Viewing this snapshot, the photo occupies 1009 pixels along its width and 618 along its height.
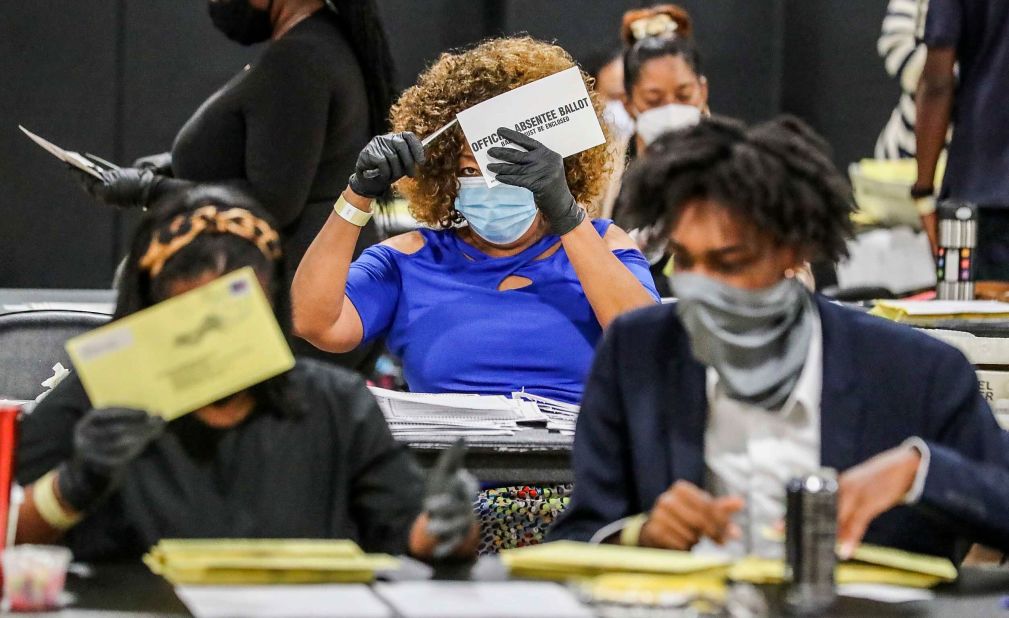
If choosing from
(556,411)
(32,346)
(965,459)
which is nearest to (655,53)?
(556,411)

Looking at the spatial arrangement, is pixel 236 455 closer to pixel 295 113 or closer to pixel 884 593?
pixel 884 593

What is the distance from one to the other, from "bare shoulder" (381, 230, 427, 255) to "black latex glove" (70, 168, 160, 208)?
0.83 metres

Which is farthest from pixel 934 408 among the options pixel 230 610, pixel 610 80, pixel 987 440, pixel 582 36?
pixel 582 36

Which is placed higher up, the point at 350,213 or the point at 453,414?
the point at 350,213

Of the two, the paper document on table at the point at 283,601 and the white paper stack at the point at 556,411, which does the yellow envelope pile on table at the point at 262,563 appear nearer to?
the paper document on table at the point at 283,601

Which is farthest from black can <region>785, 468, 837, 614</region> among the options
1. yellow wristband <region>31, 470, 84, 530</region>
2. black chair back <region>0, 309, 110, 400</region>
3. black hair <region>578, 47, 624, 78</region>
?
black hair <region>578, 47, 624, 78</region>

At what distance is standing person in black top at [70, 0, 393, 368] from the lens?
122 inches

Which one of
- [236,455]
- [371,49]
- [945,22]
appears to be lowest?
[236,455]

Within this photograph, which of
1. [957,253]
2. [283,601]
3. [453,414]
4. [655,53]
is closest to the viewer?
Answer: [283,601]

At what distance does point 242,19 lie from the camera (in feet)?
10.9

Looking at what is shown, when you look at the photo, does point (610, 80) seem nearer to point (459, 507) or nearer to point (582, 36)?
point (582, 36)

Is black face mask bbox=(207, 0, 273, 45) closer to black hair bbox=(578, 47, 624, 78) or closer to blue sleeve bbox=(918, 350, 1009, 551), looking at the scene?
blue sleeve bbox=(918, 350, 1009, 551)

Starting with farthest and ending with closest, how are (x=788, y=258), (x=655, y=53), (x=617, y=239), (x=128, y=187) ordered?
(x=655, y=53) < (x=128, y=187) < (x=617, y=239) < (x=788, y=258)

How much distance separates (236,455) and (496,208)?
1.09 m
